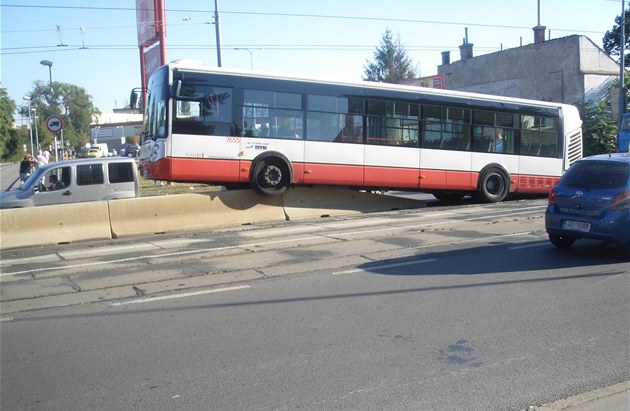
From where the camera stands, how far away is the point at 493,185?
61.3 ft

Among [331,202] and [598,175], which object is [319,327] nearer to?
[598,175]

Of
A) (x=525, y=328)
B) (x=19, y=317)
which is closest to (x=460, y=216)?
(x=525, y=328)

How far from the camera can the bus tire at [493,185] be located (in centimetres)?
1825

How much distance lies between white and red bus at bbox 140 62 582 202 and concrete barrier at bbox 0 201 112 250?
1.71 m

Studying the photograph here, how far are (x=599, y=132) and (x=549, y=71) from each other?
8305 mm

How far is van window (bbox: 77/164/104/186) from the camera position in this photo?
616 inches

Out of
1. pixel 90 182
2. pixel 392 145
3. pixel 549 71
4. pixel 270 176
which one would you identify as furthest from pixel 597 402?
pixel 549 71

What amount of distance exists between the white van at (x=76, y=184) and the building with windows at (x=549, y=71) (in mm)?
31786

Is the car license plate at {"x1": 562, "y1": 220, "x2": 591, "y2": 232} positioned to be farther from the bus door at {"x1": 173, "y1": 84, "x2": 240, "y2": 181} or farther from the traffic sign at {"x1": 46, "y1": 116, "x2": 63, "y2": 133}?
the traffic sign at {"x1": 46, "y1": 116, "x2": 63, "y2": 133}

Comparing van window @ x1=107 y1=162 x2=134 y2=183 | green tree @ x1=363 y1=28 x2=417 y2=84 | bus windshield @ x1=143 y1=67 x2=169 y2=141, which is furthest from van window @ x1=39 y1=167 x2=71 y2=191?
green tree @ x1=363 y1=28 x2=417 y2=84

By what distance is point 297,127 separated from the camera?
611 inches

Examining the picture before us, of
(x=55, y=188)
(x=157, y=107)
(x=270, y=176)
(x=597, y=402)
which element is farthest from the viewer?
(x=55, y=188)

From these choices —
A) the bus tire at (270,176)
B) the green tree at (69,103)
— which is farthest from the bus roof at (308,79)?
the green tree at (69,103)

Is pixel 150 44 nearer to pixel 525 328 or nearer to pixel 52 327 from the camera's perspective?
pixel 52 327
